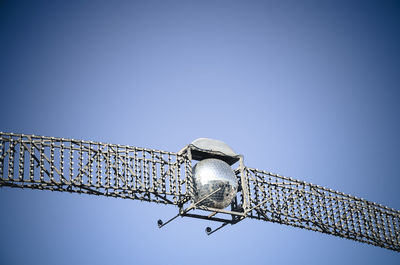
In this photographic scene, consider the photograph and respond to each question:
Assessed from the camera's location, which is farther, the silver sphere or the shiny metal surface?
the shiny metal surface

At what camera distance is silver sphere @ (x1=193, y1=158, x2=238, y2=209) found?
2636 cm

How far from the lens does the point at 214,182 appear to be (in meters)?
26.4

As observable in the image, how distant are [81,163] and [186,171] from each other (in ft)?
14.2

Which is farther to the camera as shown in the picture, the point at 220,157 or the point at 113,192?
the point at 220,157

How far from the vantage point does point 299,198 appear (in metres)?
31.0

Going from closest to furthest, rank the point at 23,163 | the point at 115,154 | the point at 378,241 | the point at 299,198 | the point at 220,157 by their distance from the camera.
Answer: the point at 23,163
the point at 115,154
the point at 220,157
the point at 299,198
the point at 378,241

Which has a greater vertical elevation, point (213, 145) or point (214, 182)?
point (213, 145)

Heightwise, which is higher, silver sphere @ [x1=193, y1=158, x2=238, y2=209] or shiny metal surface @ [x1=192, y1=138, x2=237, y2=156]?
shiny metal surface @ [x1=192, y1=138, x2=237, y2=156]

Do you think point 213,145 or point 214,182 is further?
point 213,145

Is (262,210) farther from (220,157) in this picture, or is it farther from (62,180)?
(62,180)

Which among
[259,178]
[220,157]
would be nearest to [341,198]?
[259,178]

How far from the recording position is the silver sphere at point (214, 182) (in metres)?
26.4

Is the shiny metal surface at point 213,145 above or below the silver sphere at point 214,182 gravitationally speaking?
above

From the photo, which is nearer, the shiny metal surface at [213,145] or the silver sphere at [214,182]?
the silver sphere at [214,182]
